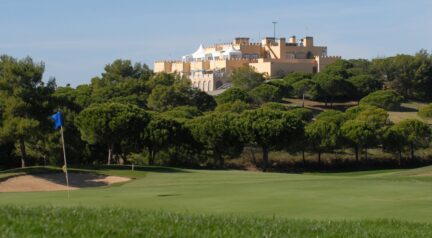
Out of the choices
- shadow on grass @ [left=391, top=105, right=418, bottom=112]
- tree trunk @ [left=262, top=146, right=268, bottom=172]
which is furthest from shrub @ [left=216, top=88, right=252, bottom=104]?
tree trunk @ [left=262, top=146, right=268, bottom=172]

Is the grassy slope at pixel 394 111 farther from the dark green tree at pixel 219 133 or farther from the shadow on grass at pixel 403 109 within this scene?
the dark green tree at pixel 219 133

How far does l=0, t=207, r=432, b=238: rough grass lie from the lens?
11.8 metres

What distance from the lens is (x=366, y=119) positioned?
3248 inches

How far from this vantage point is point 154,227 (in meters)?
12.6

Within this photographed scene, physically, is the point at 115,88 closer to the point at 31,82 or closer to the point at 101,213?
the point at 31,82

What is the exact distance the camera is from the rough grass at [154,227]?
11797 millimetres

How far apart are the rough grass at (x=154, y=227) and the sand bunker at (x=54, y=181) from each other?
97.3ft

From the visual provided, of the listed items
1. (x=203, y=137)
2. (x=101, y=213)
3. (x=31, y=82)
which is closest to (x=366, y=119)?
(x=203, y=137)

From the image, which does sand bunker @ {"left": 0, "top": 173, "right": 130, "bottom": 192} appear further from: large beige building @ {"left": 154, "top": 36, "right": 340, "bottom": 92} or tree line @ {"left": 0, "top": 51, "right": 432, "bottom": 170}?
large beige building @ {"left": 154, "top": 36, "right": 340, "bottom": 92}

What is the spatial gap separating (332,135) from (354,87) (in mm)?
54368

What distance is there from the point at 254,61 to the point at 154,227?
16587 cm

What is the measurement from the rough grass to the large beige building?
5791 inches

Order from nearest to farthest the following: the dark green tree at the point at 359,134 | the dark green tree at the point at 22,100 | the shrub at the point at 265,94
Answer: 1. the dark green tree at the point at 22,100
2. the dark green tree at the point at 359,134
3. the shrub at the point at 265,94

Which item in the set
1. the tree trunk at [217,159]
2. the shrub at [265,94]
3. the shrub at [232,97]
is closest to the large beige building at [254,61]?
the shrub at [265,94]
